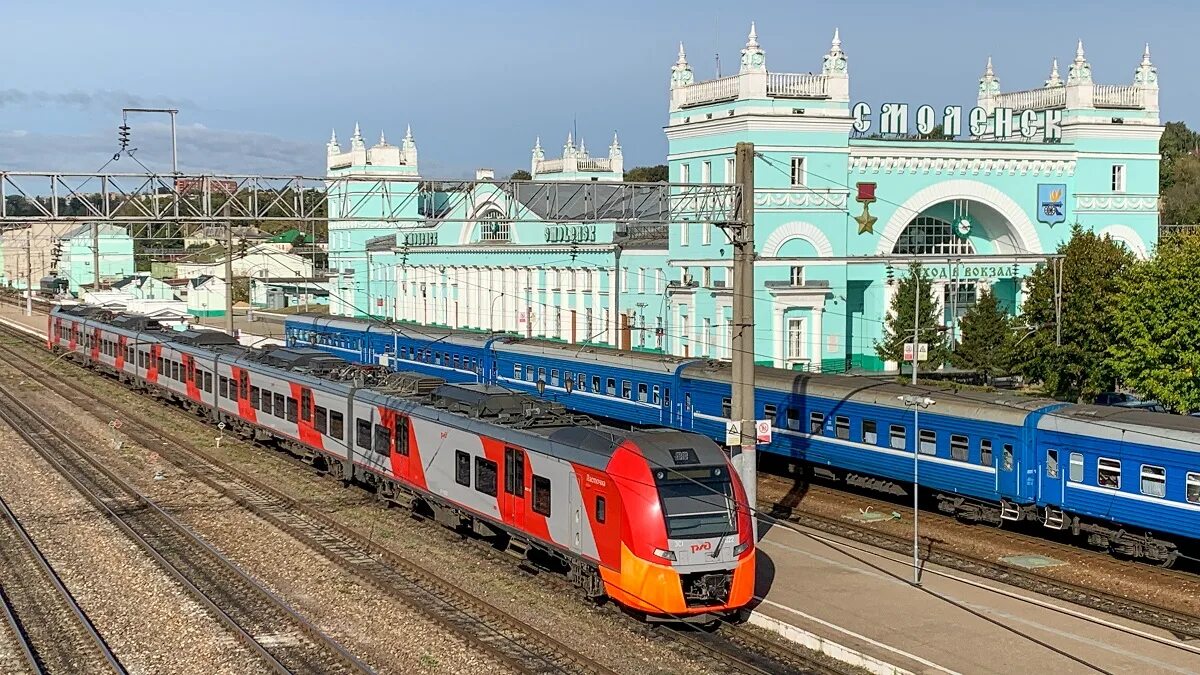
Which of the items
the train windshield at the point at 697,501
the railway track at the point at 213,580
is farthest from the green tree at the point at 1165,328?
the railway track at the point at 213,580

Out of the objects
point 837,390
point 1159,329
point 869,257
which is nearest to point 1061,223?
point 869,257

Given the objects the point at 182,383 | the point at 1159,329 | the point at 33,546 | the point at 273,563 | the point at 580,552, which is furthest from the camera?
the point at 182,383

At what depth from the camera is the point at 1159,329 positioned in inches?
1513

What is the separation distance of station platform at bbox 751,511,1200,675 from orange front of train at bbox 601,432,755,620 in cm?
107

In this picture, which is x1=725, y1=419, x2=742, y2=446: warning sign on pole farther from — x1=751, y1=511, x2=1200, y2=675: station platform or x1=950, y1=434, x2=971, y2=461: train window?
x1=950, y1=434, x2=971, y2=461: train window

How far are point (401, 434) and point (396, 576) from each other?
485 cm

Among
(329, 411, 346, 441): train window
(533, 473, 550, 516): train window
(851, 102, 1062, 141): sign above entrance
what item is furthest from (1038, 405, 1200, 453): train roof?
(851, 102, 1062, 141): sign above entrance

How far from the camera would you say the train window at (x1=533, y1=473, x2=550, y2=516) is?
20688mm

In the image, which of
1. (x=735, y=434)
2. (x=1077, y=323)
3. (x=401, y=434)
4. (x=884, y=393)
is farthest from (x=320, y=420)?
(x=1077, y=323)

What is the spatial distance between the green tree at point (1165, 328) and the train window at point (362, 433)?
77.5 feet

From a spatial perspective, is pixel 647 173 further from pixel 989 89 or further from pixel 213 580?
pixel 213 580

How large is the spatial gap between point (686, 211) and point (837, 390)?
5829 mm

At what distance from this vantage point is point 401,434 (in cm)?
2669

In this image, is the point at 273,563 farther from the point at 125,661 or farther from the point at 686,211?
the point at 686,211
